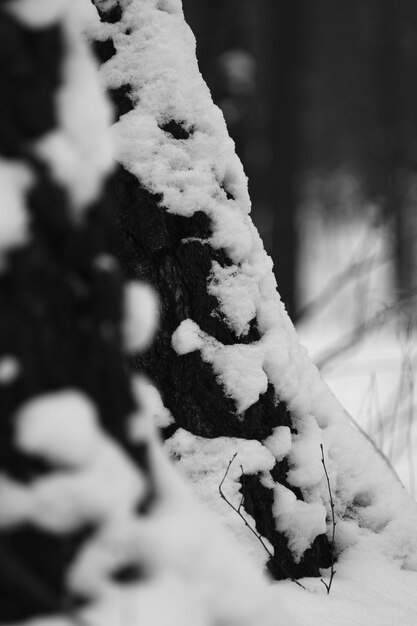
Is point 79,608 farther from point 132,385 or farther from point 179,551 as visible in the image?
point 132,385

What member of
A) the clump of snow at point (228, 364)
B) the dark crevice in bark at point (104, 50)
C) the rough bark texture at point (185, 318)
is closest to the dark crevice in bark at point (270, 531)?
the rough bark texture at point (185, 318)

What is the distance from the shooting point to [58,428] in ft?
2.06

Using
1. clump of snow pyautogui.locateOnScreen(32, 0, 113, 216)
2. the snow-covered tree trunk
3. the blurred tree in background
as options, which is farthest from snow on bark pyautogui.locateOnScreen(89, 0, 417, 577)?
the blurred tree in background

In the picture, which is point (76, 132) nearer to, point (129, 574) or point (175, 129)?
point (129, 574)

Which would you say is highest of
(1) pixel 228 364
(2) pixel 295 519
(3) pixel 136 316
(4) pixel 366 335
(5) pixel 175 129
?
(4) pixel 366 335

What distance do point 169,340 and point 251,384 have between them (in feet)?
0.75

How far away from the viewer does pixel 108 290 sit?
0.68 m

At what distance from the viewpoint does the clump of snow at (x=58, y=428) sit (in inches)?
24.4

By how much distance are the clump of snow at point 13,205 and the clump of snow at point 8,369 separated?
0.31 ft

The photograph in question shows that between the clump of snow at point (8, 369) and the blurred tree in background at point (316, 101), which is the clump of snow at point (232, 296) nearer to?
the clump of snow at point (8, 369)

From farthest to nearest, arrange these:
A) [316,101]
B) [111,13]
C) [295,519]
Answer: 1. [316,101]
2. [111,13]
3. [295,519]

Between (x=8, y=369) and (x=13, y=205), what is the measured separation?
0.55 ft

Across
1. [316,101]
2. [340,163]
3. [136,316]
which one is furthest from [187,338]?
[340,163]

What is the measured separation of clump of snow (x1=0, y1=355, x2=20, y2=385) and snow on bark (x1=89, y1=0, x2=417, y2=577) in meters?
0.86
